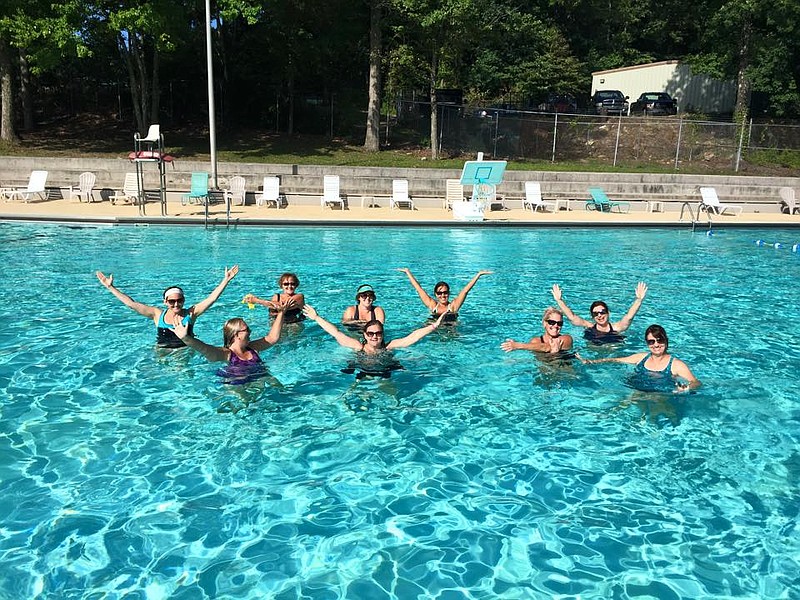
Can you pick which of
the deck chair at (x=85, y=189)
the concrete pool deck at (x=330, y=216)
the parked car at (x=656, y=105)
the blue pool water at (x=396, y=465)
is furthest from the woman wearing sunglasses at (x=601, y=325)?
the parked car at (x=656, y=105)

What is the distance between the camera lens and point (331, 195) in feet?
69.6

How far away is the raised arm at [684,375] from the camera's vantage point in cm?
683

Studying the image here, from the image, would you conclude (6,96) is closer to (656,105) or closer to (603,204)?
(603,204)

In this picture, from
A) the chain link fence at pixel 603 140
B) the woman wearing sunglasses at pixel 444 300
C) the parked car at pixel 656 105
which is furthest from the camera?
the parked car at pixel 656 105

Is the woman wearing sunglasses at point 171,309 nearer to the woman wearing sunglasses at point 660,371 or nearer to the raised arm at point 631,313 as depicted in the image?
the woman wearing sunglasses at point 660,371

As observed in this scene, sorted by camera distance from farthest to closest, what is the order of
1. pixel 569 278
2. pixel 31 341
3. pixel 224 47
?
pixel 224 47 → pixel 569 278 → pixel 31 341

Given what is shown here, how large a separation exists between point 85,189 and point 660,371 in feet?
63.2

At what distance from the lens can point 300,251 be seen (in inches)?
580

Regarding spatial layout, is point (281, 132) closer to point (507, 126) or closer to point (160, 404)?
point (507, 126)

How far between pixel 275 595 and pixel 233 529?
746 millimetres

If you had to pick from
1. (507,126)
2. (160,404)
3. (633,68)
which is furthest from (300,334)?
(633,68)

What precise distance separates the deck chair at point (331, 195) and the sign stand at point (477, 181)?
160 inches

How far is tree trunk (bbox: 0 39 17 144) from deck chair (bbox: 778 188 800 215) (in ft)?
95.8

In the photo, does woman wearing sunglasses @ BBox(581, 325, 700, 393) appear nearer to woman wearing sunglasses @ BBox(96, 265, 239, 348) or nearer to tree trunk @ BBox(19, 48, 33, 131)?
woman wearing sunglasses @ BBox(96, 265, 239, 348)
